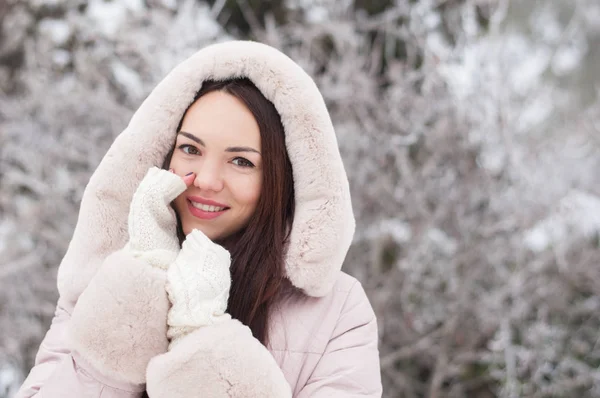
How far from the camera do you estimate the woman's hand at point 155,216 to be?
1372mm

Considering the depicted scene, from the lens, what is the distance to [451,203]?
3.40 metres

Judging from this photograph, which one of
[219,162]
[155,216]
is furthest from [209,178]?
[155,216]

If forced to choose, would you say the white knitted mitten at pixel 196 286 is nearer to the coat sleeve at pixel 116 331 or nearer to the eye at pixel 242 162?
the coat sleeve at pixel 116 331

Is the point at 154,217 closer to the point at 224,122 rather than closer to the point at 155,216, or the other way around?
the point at 155,216

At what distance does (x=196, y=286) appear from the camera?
4.17ft

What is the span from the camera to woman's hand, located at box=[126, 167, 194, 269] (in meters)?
1.37

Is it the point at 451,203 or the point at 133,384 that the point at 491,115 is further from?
the point at 133,384

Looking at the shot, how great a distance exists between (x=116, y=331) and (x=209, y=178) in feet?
1.37

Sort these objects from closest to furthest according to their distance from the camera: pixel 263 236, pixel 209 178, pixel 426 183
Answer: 1. pixel 209 178
2. pixel 263 236
3. pixel 426 183

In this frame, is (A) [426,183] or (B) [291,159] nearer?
(B) [291,159]

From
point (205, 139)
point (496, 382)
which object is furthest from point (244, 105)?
point (496, 382)

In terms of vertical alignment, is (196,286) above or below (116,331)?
above

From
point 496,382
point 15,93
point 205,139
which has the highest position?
point 15,93

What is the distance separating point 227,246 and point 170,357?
0.39m
